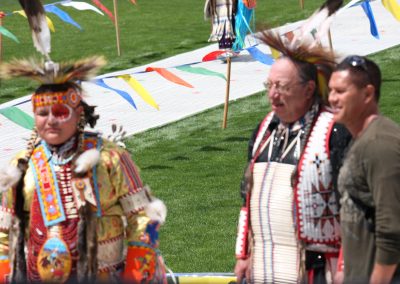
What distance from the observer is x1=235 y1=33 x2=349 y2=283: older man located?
208 inches

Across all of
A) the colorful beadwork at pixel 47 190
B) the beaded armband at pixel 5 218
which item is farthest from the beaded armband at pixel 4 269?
the colorful beadwork at pixel 47 190

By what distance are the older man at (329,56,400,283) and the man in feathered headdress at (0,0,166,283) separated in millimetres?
984

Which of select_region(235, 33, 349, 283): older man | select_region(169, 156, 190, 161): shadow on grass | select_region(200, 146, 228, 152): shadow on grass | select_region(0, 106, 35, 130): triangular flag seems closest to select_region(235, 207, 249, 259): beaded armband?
select_region(235, 33, 349, 283): older man

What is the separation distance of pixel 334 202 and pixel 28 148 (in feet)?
4.75

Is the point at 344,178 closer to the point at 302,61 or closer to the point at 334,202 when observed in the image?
the point at 334,202

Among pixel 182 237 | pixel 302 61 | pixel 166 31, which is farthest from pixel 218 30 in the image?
pixel 302 61

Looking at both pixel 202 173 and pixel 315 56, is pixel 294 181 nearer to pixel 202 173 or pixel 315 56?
pixel 315 56

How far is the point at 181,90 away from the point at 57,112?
1134 cm

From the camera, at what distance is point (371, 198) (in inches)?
185

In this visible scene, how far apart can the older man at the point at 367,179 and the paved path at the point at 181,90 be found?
7323 millimetres

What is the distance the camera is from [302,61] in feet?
17.9

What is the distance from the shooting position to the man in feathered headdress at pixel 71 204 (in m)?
5.32

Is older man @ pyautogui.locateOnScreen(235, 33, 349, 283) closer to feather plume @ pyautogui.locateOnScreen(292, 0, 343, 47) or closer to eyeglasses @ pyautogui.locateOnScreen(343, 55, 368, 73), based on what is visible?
feather plume @ pyautogui.locateOnScreen(292, 0, 343, 47)

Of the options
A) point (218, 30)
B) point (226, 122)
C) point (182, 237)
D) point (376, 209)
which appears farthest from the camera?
point (218, 30)
